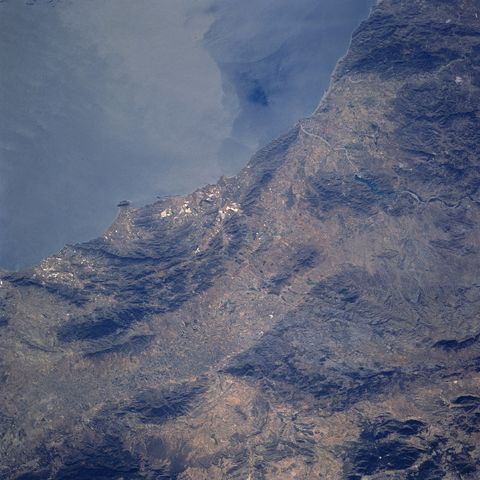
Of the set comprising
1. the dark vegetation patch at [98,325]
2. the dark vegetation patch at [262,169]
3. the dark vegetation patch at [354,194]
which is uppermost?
the dark vegetation patch at [262,169]

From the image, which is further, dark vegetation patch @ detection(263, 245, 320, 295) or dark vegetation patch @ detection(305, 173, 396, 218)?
dark vegetation patch @ detection(305, 173, 396, 218)

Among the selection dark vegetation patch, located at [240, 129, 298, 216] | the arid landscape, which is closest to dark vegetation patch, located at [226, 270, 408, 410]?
the arid landscape

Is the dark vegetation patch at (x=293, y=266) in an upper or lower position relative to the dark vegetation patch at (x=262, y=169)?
lower

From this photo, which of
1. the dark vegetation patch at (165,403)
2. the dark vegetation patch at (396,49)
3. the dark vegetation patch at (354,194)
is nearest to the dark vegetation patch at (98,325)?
the dark vegetation patch at (165,403)

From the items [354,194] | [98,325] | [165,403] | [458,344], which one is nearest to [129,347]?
[98,325]

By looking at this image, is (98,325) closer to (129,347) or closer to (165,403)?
(129,347)

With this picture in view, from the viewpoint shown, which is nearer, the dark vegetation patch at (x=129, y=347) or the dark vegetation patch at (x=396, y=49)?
the dark vegetation patch at (x=129, y=347)

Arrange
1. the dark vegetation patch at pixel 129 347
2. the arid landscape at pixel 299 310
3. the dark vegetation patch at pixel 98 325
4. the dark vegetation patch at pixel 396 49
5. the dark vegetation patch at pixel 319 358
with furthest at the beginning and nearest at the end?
1. the dark vegetation patch at pixel 396 49
2. the dark vegetation patch at pixel 98 325
3. the dark vegetation patch at pixel 129 347
4. the dark vegetation patch at pixel 319 358
5. the arid landscape at pixel 299 310

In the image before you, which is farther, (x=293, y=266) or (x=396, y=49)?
(x=396, y=49)

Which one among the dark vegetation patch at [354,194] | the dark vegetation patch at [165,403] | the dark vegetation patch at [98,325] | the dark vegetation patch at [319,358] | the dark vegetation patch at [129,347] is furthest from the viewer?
the dark vegetation patch at [354,194]

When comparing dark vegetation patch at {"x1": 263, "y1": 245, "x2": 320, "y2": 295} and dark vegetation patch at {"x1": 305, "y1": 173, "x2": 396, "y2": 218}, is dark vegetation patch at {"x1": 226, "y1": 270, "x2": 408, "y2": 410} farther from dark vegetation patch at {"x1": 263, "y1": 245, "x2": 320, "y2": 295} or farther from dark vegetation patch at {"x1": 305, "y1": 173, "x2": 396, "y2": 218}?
dark vegetation patch at {"x1": 305, "y1": 173, "x2": 396, "y2": 218}

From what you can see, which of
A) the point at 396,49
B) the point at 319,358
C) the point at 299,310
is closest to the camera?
the point at 319,358

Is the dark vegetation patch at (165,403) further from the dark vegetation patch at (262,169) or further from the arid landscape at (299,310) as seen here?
the dark vegetation patch at (262,169)
